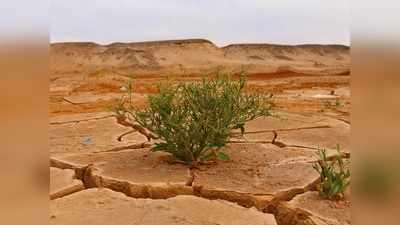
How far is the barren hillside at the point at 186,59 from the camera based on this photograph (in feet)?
9.78

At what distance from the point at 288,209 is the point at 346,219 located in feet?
0.57

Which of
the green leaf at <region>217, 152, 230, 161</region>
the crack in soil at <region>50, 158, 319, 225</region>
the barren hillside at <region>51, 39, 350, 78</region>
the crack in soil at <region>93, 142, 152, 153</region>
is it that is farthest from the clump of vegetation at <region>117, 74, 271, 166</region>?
the barren hillside at <region>51, 39, 350, 78</region>

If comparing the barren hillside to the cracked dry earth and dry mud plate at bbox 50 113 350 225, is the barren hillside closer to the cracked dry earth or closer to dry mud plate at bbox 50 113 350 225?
the cracked dry earth

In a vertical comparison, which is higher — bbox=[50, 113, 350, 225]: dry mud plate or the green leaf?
the green leaf

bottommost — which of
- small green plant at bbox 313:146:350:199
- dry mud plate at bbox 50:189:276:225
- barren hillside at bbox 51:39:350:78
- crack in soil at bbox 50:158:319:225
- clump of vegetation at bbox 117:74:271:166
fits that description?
dry mud plate at bbox 50:189:276:225

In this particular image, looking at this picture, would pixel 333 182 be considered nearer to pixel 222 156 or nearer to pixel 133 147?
pixel 222 156

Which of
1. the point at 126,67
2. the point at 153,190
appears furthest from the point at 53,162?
the point at 126,67

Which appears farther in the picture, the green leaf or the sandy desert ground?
the green leaf

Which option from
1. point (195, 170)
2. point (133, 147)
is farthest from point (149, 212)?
point (133, 147)

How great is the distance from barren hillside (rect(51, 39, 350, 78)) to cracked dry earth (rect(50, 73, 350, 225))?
1.52ft

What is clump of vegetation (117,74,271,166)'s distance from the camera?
1.91 meters

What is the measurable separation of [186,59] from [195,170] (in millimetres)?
1823

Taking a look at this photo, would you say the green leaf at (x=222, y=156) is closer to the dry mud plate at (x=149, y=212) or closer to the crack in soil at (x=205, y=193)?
the crack in soil at (x=205, y=193)
